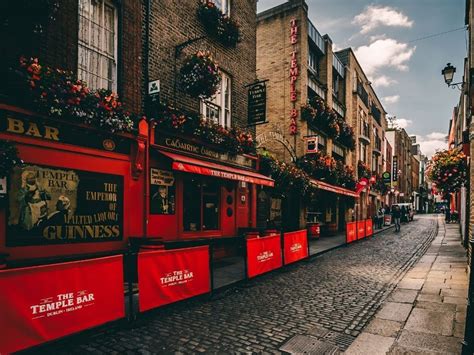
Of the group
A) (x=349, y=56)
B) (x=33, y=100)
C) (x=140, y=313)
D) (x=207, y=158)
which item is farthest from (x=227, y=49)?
(x=349, y=56)

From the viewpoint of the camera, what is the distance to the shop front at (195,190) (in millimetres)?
8398

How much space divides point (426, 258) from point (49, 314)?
12305 mm

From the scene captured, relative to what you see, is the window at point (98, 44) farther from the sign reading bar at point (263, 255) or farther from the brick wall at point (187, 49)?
the sign reading bar at point (263, 255)

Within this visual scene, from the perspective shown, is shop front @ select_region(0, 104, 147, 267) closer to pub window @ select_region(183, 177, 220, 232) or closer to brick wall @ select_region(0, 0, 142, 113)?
brick wall @ select_region(0, 0, 142, 113)

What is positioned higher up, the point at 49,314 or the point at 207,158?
the point at 207,158

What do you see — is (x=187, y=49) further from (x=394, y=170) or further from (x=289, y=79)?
(x=394, y=170)

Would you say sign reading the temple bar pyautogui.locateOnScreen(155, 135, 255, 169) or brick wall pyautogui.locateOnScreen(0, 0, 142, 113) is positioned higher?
brick wall pyautogui.locateOnScreen(0, 0, 142, 113)

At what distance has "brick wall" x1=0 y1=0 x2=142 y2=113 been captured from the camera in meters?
5.75

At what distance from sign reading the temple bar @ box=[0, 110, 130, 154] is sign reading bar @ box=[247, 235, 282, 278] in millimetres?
4019

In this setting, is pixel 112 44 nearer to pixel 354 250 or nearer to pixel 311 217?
pixel 354 250

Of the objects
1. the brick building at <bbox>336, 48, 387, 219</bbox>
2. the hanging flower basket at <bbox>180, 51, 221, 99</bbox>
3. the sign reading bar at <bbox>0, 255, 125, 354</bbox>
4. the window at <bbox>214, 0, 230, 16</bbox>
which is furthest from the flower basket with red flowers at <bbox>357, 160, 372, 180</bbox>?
the sign reading bar at <bbox>0, 255, 125, 354</bbox>

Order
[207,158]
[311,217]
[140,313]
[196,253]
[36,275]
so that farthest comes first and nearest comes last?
[311,217], [207,158], [196,253], [140,313], [36,275]

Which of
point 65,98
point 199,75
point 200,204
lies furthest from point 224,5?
point 65,98

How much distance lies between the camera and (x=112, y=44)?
307 inches
